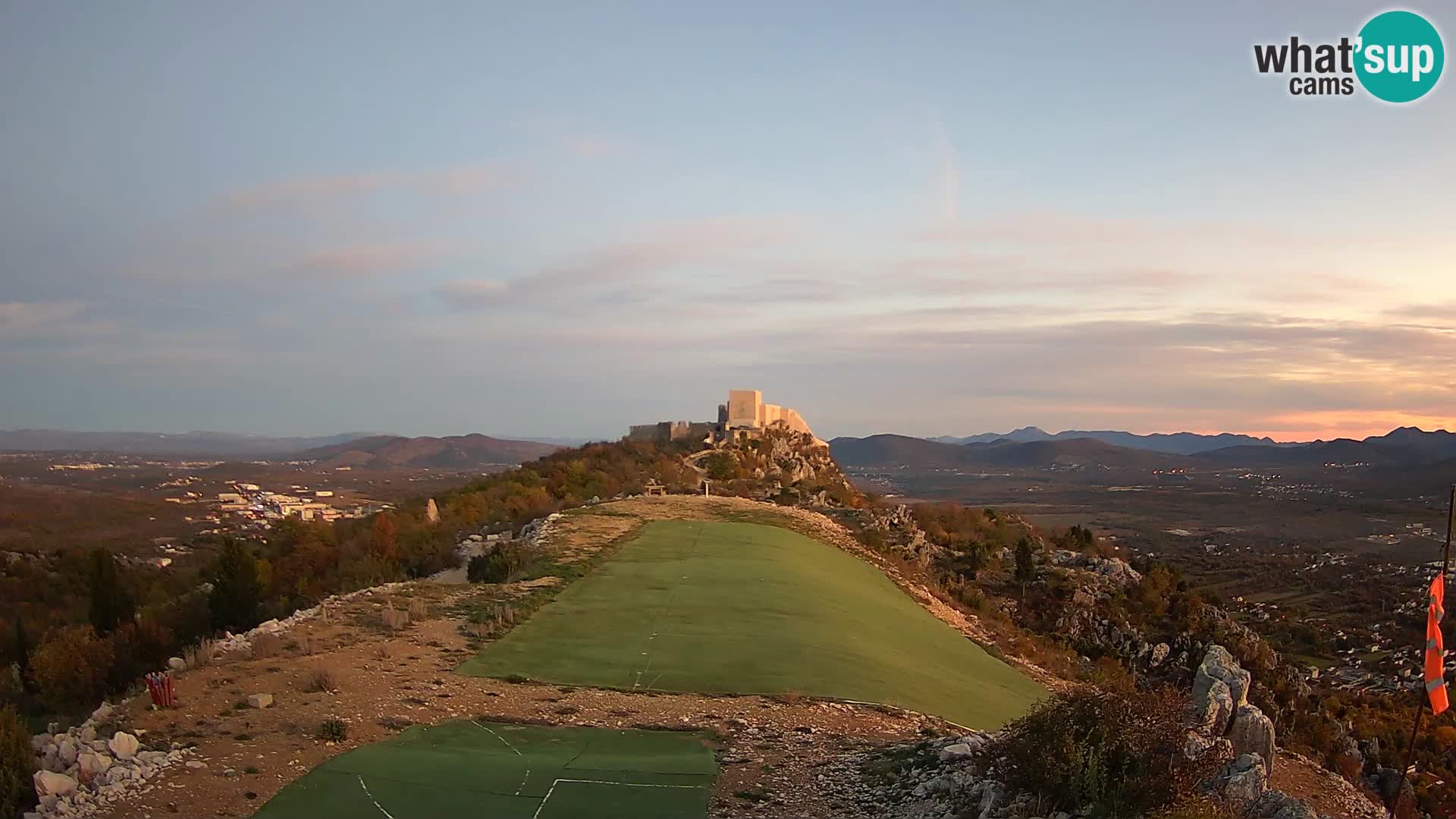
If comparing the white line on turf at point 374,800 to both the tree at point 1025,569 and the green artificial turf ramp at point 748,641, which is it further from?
the tree at point 1025,569

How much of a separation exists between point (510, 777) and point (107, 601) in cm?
1836

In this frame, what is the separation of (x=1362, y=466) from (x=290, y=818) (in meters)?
198

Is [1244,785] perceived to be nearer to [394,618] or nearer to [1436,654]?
[1436,654]

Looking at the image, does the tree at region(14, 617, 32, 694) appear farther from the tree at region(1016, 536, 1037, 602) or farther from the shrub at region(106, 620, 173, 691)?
the tree at region(1016, 536, 1037, 602)

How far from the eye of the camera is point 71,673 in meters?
15.3

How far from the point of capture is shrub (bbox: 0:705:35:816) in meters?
7.97

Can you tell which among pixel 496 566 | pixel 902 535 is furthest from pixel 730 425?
pixel 496 566

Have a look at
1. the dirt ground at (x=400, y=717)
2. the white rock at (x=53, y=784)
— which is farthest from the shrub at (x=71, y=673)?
the white rock at (x=53, y=784)

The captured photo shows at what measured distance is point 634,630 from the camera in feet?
51.6

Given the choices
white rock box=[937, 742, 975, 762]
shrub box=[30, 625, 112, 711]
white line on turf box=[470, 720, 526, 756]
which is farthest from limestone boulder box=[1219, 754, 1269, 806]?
shrub box=[30, 625, 112, 711]

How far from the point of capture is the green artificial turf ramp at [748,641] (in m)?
13.2

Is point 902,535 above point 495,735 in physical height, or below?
below

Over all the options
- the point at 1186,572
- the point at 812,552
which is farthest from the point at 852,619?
the point at 1186,572

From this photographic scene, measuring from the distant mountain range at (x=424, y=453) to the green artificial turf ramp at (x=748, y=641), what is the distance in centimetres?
10033
